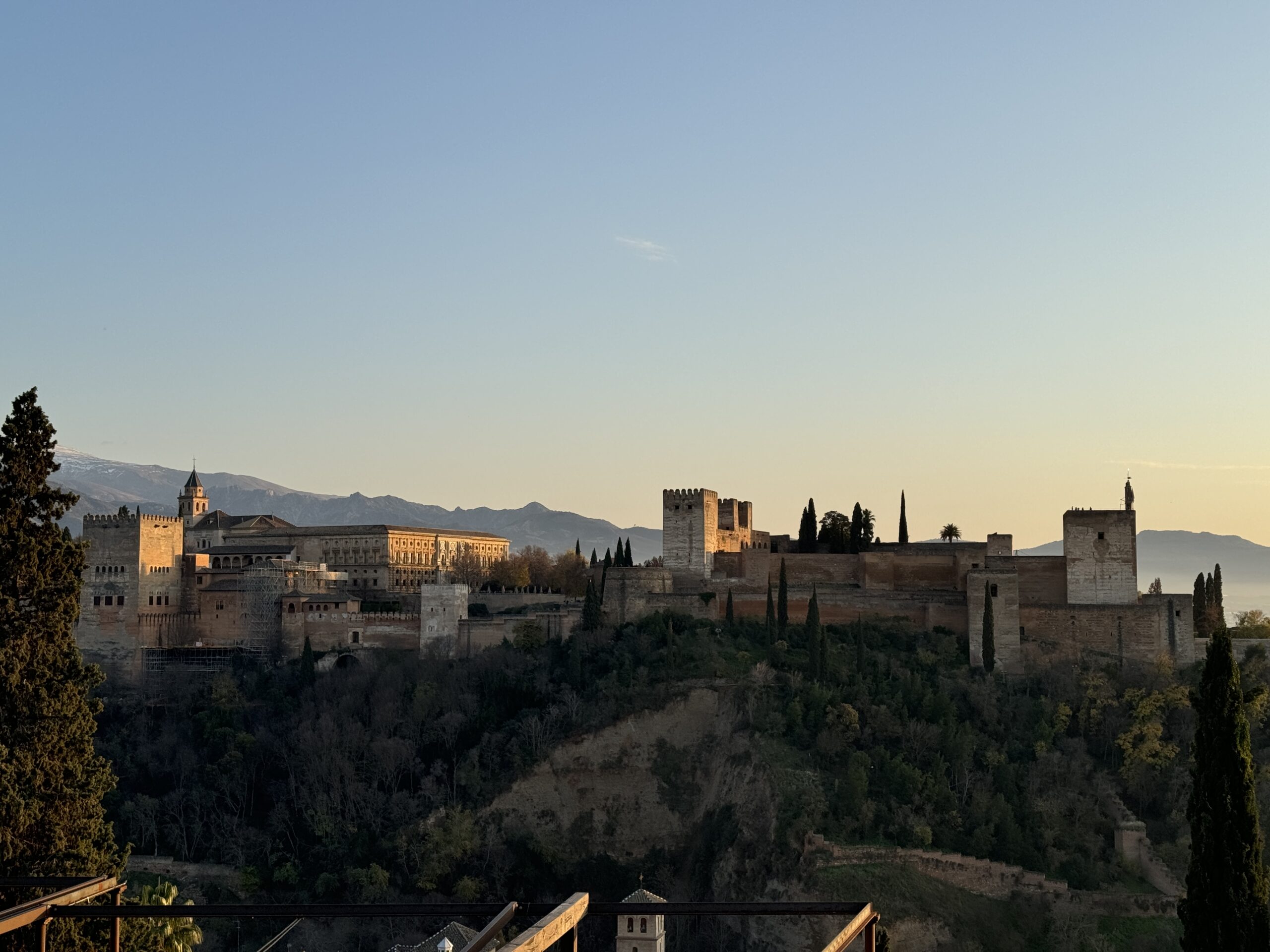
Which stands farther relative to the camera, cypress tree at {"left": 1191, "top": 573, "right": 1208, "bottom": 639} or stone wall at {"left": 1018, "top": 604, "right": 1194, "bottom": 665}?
cypress tree at {"left": 1191, "top": 573, "right": 1208, "bottom": 639}

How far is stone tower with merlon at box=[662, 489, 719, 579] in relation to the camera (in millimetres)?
48656

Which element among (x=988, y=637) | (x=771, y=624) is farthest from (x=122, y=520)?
(x=988, y=637)

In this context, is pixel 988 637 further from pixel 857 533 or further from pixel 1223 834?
pixel 1223 834

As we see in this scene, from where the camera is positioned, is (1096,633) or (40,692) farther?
(1096,633)

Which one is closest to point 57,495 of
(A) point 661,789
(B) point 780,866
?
(B) point 780,866

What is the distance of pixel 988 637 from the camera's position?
138ft

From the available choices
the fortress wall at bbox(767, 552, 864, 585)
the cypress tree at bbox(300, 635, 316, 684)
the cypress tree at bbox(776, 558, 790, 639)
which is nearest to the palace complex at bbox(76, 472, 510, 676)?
the cypress tree at bbox(300, 635, 316, 684)

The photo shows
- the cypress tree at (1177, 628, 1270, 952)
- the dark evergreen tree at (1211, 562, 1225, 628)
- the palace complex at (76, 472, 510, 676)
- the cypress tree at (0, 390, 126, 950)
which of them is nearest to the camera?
the cypress tree at (0, 390, 126, 950)

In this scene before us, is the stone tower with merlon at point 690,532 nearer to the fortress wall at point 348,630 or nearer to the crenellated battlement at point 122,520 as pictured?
the fortress wall at point 348,630

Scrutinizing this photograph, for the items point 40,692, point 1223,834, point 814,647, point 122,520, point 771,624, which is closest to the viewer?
point 40,692

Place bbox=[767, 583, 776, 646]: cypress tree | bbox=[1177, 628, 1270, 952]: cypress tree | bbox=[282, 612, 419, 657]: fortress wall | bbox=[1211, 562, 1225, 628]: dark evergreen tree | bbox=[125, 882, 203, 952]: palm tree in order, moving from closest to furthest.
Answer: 1. bbox=[125, 882, 203, 952]: palm tree
2. bbox=[1177, 628, 1270, 952]: cypress tree
3. bbox=[767, 583, 776, 646]: cypress tree
4. bbox=[1211, 562, 1225, 628]: dark evergreen tree
5. bbox=[282, 612, 419, 657]: fortress wall

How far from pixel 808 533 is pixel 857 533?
180 centimetres

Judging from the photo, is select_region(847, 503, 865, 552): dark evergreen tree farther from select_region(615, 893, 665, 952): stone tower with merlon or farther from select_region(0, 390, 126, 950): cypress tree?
select_region(0, 390, 126, 950): cypress tree

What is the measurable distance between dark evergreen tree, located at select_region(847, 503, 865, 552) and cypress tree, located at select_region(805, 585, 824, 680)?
639 centimetres
